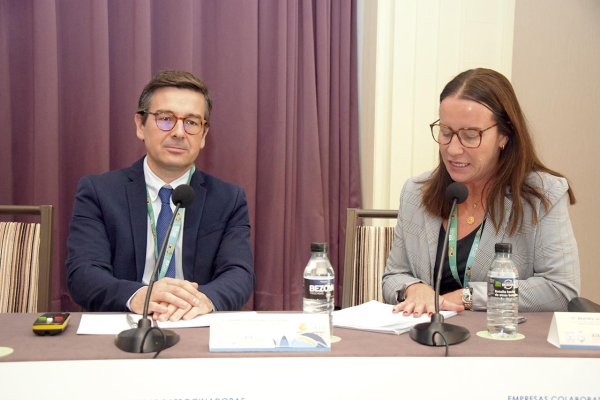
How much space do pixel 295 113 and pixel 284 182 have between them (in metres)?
0.36

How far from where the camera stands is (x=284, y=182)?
279 cm

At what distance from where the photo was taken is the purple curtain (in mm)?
2426

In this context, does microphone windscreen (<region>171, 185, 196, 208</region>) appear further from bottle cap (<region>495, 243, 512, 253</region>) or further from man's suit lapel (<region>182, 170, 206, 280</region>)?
bottle cap (<region>495, 243, 512, 253</region>)

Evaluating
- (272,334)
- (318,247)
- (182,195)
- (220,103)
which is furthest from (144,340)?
(220,103)

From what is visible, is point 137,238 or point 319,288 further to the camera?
point 137,238

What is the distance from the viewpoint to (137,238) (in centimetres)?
188

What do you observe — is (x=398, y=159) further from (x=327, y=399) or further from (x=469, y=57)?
(x=327, y=399)

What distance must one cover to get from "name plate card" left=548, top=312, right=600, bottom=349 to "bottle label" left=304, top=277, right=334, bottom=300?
503 mm

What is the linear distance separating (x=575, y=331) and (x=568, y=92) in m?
2.56

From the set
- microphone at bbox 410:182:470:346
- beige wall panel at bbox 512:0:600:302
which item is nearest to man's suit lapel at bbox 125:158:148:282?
microphone at bbox 410:182:470:346

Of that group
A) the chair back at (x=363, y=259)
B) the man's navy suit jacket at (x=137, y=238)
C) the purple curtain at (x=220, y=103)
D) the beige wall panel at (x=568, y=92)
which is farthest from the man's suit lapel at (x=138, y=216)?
the beige wall panel at (x=568, y=92)

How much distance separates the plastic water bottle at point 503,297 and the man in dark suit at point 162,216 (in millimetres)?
779

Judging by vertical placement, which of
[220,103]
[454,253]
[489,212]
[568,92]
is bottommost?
[454,253]

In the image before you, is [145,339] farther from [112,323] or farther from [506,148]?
[506,148]
